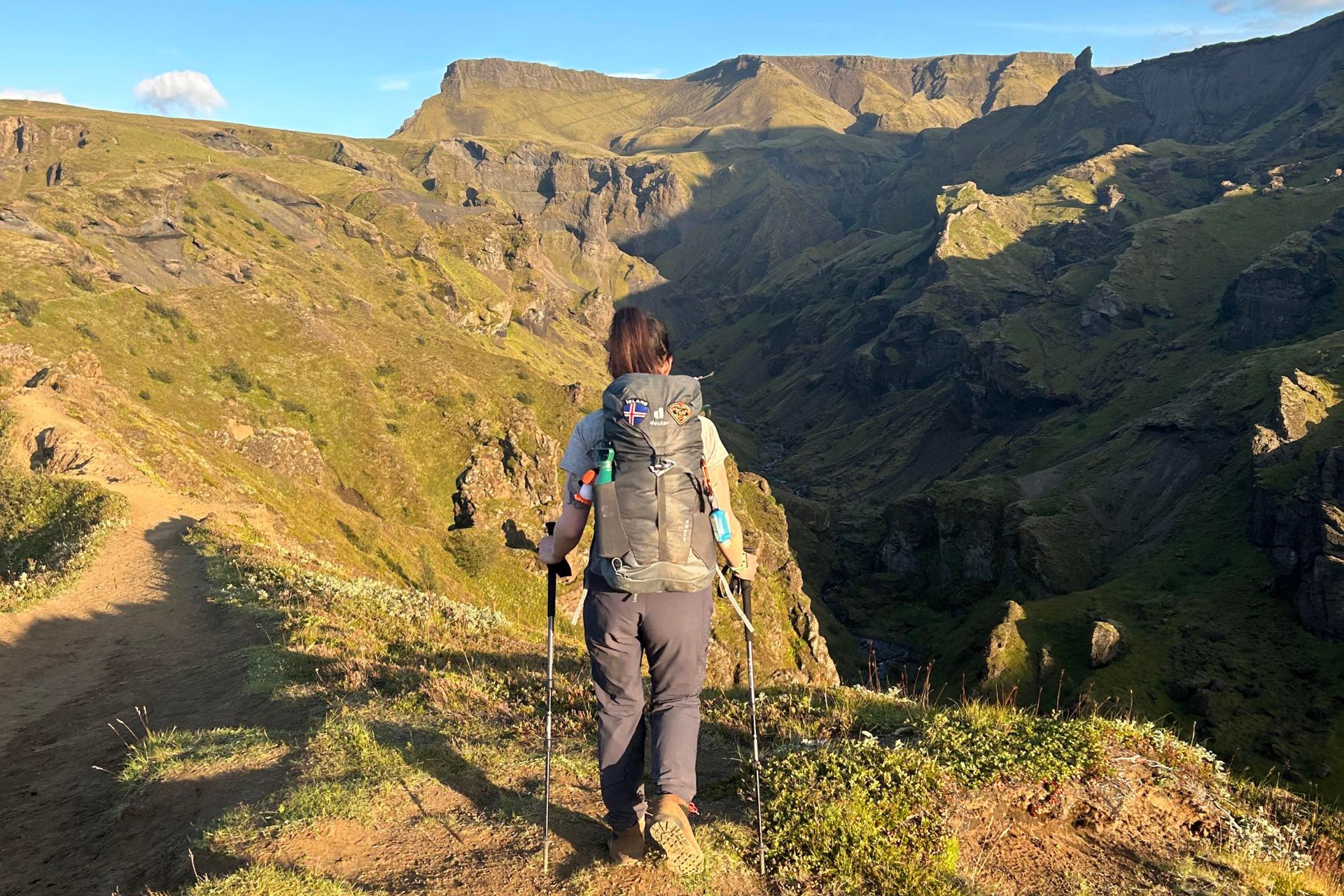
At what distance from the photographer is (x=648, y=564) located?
6.48m

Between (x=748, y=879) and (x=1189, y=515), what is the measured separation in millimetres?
152942

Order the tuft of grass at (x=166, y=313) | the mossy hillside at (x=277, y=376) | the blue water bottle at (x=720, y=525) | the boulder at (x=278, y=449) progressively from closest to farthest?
1. the blue water bottle at (x=720, y=525)
2. the mossy hillside at (x=277, y=376)
3. the boulder at (x=278, y=449)
4. the tuft of grass at (x=166, y=313)

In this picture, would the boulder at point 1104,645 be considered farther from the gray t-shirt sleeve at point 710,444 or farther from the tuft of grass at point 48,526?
the gray t-shirt sleeve at point 710,444

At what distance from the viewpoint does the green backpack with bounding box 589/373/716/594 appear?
648cm

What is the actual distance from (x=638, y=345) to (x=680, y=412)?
905 mm

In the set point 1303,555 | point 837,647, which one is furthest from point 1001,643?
point 1303,555

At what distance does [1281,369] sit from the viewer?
144m

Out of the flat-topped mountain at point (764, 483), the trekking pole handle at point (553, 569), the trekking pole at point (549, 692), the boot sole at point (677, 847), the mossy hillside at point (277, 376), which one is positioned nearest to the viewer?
the boot sole at point (677, 847)

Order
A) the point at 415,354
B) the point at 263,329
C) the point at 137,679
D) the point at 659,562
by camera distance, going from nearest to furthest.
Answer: the point at 659,562, the point at 137,679, the point at 263,329, the point at 415,354

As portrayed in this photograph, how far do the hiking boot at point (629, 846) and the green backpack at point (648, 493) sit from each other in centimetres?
220

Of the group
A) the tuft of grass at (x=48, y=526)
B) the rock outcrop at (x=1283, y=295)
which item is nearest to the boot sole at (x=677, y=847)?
the tuft of grass at (x=48, y=526)

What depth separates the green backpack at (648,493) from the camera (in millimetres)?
6484

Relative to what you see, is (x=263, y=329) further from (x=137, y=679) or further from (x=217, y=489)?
(x=137, y=679)

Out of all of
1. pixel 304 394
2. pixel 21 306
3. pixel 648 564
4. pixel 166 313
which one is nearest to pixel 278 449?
pixel 304 394
